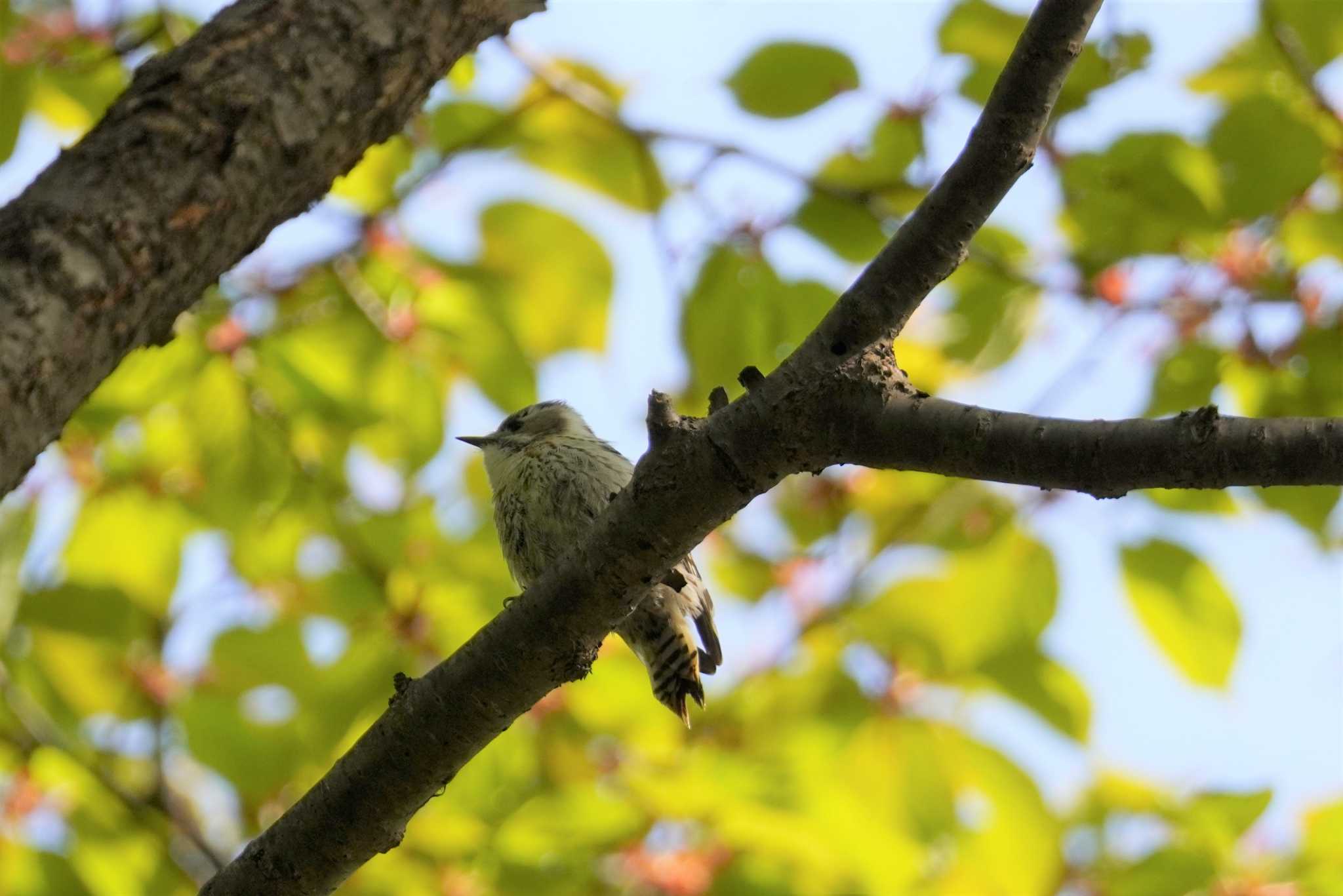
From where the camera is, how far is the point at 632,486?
226cm

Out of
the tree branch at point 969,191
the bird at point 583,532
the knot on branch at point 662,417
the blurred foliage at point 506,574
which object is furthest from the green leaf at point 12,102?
the tree branch at point 969,191

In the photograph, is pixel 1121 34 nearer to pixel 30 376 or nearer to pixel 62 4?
pixel 30 376

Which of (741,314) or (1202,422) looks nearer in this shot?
(1202,422)

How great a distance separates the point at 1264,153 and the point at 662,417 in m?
2.05

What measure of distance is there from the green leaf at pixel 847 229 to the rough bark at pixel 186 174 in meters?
1.35

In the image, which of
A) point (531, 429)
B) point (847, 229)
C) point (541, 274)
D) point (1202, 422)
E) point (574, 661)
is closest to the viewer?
point (1202, 422)

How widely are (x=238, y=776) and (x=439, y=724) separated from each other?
1.37 metres

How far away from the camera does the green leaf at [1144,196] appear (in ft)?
11.3

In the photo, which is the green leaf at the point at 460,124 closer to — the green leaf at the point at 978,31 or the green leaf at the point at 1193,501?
the green leaf at the point at 978,31

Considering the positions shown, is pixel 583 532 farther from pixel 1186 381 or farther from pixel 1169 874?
pixel 1169 874

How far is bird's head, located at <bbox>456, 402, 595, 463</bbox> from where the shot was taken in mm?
5305

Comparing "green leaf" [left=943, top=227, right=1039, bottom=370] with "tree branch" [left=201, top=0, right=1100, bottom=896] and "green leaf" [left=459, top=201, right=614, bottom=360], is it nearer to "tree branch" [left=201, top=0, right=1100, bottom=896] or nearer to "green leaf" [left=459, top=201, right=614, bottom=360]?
"green leaf" [left=459, top=201, right=614, bottom=360]

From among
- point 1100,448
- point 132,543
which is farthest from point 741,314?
point 132,543

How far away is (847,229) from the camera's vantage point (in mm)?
3795
